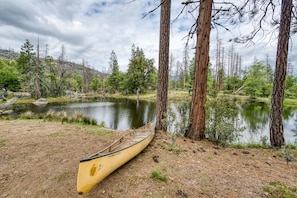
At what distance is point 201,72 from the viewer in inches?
148

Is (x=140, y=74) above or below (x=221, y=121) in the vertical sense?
above

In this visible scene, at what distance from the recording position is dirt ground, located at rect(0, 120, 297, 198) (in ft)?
6.28

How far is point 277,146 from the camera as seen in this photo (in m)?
4.00

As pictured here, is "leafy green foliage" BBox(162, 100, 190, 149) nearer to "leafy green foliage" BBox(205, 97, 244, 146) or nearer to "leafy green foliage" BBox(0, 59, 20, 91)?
"leafy green foliage" BBox(205, 97, 244, 146)

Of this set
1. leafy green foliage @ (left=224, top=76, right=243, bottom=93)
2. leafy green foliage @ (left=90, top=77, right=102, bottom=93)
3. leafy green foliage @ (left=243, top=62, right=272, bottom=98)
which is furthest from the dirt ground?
leafy green foliage @ (left=90, top=77, right=102, bottom=93)

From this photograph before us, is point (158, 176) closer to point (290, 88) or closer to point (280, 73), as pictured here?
point (280, 73)

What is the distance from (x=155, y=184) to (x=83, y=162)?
1077 millimetres

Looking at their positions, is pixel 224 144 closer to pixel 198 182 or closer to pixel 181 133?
pixel 181 133

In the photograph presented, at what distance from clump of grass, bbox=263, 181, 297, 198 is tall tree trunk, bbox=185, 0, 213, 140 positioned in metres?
1.89

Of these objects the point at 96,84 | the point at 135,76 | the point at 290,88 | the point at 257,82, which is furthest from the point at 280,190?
the point at 96,84

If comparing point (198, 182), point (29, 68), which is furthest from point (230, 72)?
point (29, 68)

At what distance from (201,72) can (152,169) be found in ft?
8.92

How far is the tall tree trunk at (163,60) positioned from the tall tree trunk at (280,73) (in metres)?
3.11

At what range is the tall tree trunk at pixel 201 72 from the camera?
12.2 feet
